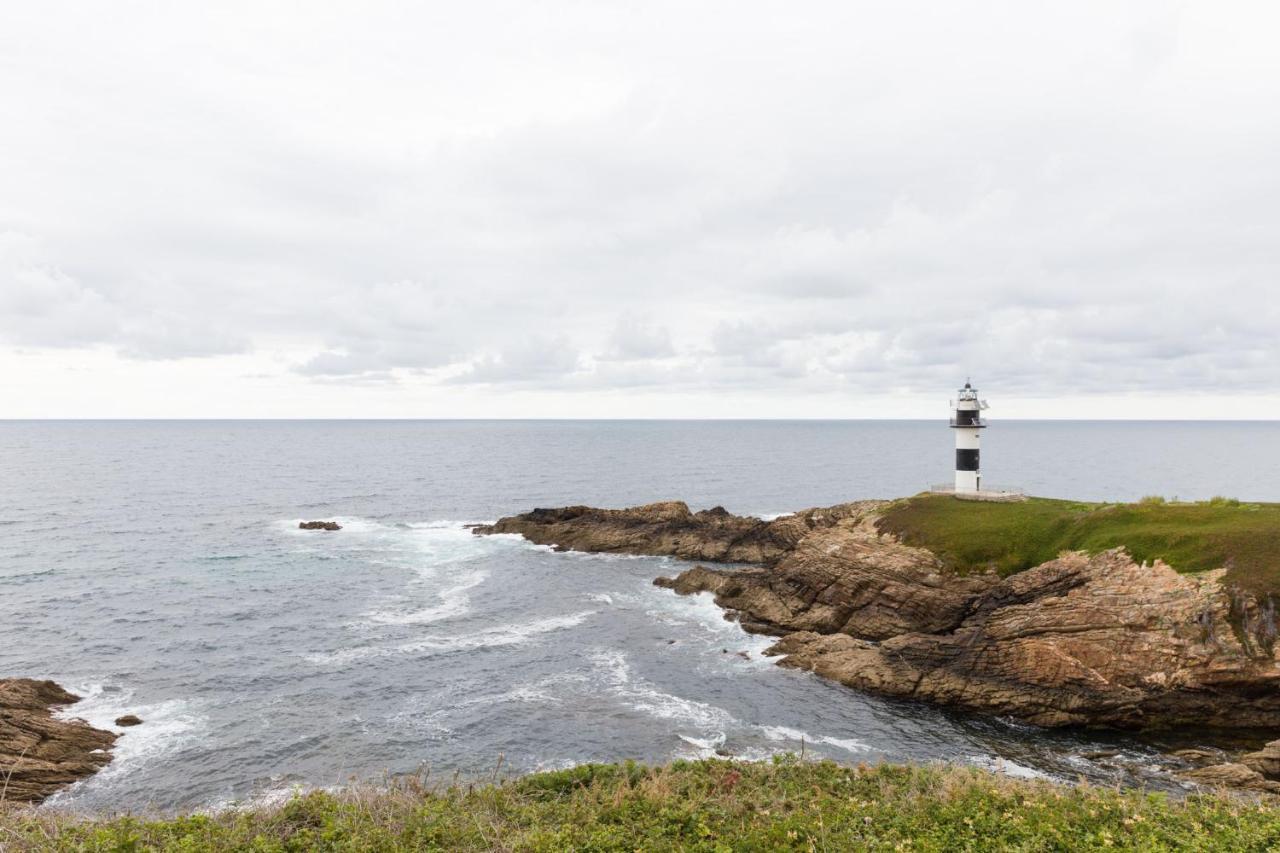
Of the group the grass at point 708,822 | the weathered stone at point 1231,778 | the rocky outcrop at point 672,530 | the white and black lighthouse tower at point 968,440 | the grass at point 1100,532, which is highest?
the white and black lighthouse tower at point 968,440

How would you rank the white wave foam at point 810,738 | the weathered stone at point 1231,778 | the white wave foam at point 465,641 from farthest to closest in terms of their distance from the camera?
the white wave foam at point 465,641 → the white wave foam at point 810,738 → the weathered stone at point 1231,778

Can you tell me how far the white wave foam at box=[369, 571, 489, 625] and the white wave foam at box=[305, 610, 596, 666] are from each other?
3786 millimetres

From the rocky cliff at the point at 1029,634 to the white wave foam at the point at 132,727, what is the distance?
98.4 feet

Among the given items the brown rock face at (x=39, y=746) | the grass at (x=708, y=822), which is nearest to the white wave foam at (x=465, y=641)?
the brown rock face at (x=39, y=746)

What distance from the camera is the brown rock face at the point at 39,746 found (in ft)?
79.6

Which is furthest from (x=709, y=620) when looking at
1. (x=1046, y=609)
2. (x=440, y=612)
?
(x=1046, y=609)

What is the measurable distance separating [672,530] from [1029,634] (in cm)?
3790

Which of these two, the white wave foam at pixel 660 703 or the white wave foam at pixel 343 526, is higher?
the white wave foam at pixel 343 526

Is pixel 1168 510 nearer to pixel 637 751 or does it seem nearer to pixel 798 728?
pixel 798 728

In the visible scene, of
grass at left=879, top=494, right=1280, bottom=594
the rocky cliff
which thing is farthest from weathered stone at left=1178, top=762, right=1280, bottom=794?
grass at left=879, top=494, right=1280, bottom=594

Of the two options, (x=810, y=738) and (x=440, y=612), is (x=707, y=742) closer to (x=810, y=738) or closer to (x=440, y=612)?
(x=810, y=738)

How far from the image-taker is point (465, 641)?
41188 millimetres

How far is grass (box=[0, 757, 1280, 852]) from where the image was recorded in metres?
12.5

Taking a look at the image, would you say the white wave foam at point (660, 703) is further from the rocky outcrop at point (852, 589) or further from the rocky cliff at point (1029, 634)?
the rocky outcrop at point (852, 589)
